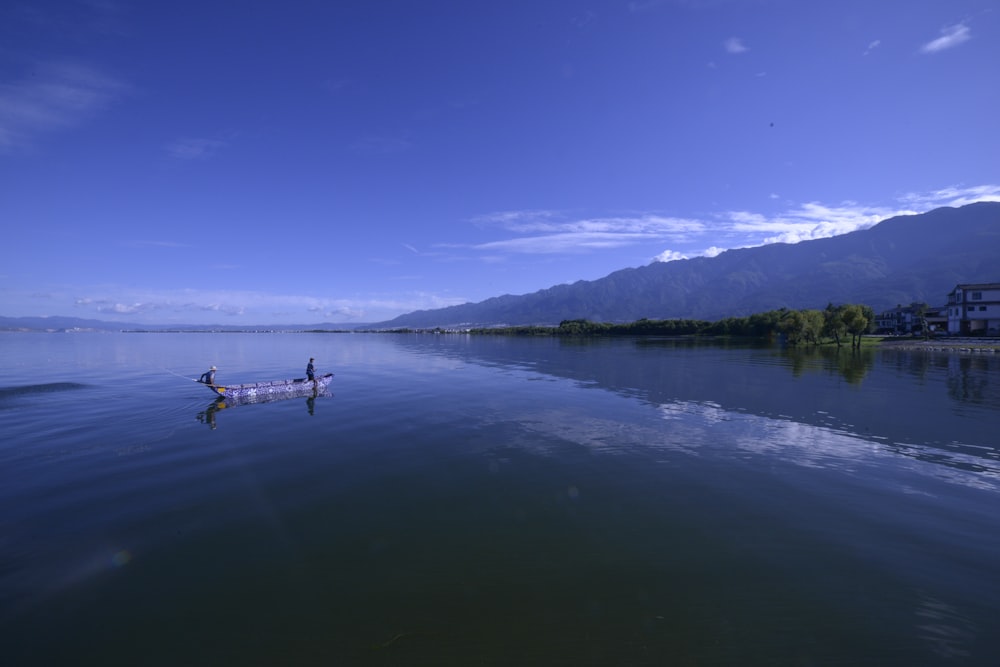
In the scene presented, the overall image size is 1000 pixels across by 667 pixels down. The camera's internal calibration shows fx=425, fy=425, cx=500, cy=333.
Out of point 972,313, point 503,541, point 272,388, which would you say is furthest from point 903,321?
point 503,541

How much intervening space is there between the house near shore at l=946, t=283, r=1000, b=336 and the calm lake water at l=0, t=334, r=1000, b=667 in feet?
338

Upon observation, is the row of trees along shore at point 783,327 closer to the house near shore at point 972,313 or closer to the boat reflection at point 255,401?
the house near shore at point 972,313

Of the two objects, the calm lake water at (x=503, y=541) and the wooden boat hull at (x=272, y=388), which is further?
the wooden boat hull at (x=272, y=388)

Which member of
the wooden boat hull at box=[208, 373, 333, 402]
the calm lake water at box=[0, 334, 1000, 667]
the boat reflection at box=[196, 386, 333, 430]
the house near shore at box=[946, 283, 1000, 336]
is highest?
the house near shore at box=[946, 283, 1000, 336]

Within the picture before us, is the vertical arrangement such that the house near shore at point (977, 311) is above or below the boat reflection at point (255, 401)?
above

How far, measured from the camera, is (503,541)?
10516 mm

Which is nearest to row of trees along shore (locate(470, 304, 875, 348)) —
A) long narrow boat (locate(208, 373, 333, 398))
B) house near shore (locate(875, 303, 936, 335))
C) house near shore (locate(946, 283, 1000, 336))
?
house near shore (locate(875, 303, 936, 335))

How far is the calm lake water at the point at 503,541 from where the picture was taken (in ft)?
24.1

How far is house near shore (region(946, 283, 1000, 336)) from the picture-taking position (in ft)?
294

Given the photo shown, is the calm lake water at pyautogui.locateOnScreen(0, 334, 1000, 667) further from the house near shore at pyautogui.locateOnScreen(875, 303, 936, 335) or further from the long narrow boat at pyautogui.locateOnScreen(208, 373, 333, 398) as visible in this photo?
the house near shore at pyautogui.locateOnScreen(875, 303, 936, 335)

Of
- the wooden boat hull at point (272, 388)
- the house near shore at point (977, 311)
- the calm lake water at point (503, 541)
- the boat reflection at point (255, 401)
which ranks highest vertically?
the house near shore at point (977, 311)

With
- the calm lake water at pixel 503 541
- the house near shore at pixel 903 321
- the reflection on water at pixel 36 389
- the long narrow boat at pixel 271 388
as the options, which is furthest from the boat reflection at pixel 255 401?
the house near shore at pixel 903 321

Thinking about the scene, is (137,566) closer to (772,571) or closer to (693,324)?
(772,571)

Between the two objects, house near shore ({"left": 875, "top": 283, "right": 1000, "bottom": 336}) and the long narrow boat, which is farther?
house near shore ({"left": 875, "top": 283, "right": 1000, "bottom": 336})
